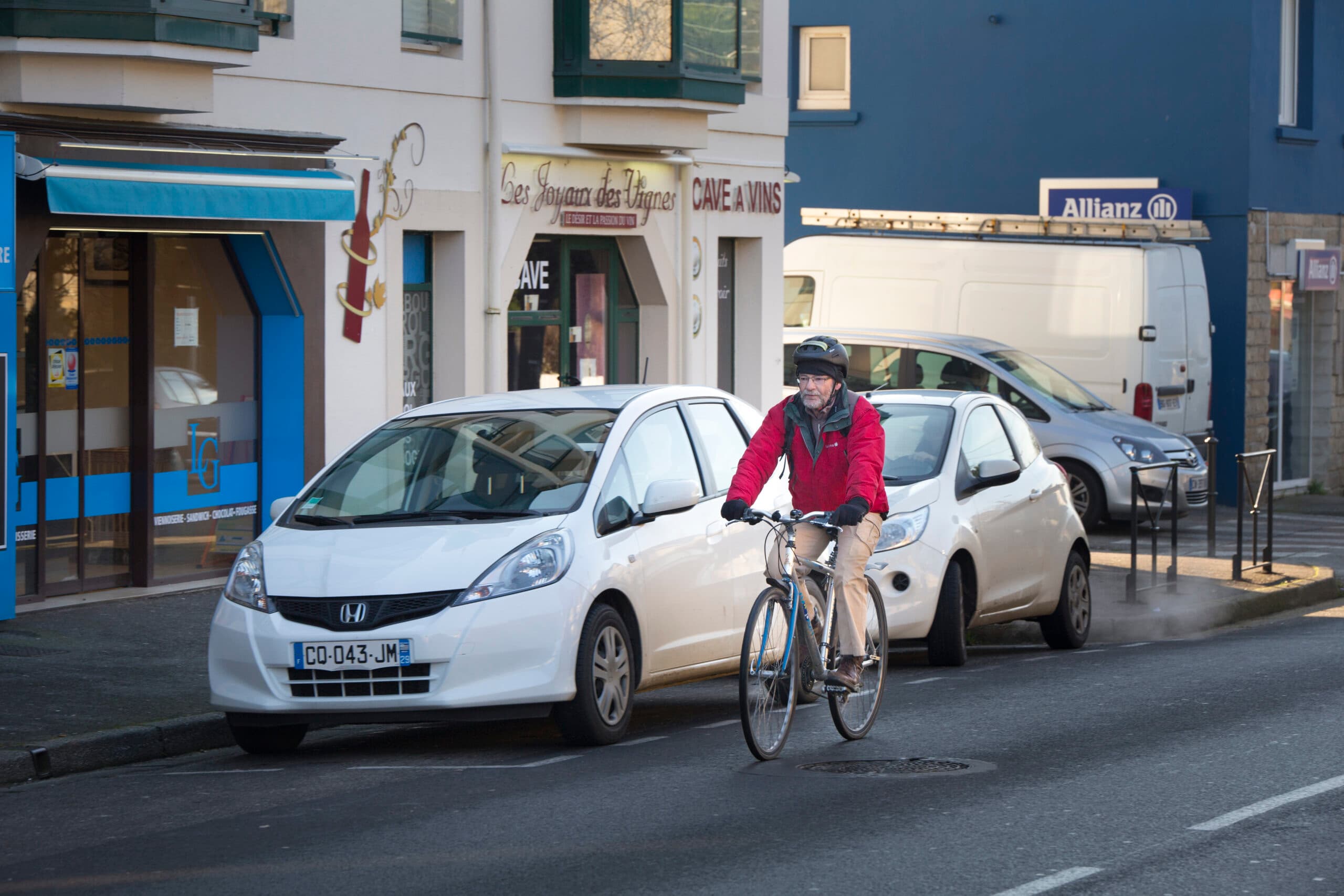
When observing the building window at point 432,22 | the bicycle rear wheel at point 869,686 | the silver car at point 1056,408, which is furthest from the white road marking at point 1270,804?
the silver car at point 1056,408

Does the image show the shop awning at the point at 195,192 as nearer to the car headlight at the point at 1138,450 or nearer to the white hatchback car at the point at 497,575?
the white hatchback car at the point at 497,575

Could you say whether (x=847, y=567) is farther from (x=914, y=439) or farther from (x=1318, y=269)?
(x=1318, y=269)

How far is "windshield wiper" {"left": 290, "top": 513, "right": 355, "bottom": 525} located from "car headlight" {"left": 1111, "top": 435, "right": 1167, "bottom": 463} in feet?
43.3

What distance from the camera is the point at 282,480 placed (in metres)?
15.7

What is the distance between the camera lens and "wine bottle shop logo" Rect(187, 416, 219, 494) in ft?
49.5

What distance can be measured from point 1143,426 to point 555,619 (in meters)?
14.0

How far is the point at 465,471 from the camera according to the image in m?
9.89

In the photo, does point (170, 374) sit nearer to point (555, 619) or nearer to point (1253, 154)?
point (555, 619)

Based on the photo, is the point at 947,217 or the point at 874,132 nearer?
the point at 947,217

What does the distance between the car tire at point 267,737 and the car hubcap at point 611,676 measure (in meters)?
1.40

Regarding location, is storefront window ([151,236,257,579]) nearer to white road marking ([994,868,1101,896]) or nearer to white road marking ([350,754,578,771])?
white road marking ([350,754,578,771])

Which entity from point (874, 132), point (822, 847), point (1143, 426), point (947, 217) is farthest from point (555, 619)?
point (874, 132)

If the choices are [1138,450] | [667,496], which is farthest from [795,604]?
[1138,450]

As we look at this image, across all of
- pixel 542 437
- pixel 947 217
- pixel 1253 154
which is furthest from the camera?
pixel 1253 154
